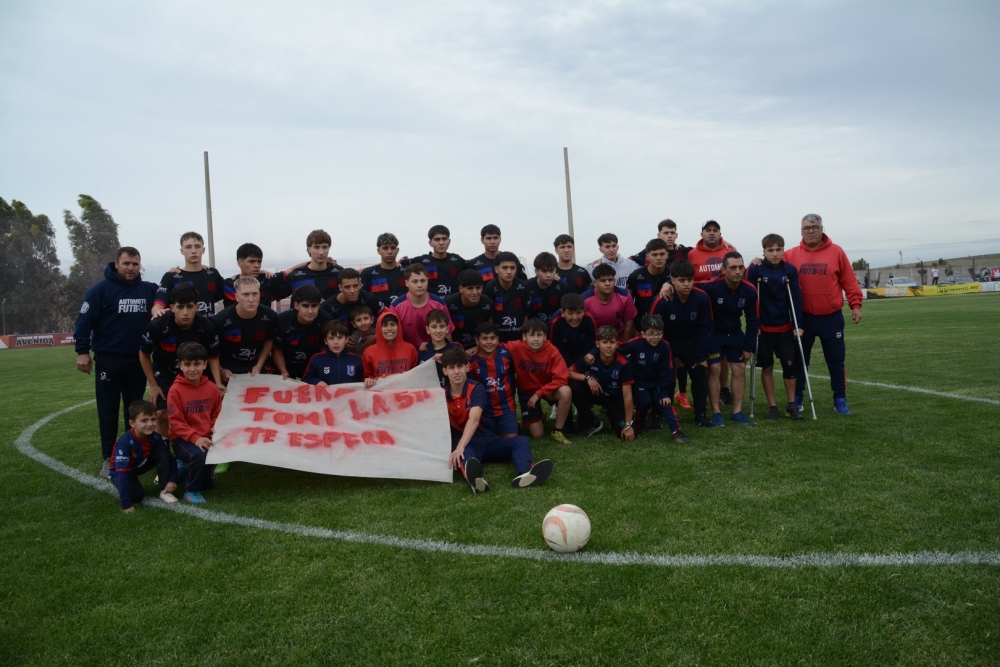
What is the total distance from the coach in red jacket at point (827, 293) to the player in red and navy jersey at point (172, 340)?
239 inches

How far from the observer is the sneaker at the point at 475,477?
16.2 ft

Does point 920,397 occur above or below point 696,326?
below

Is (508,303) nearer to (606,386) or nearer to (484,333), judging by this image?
(484,333)

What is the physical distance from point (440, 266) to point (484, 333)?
5.88 feet

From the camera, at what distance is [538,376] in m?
6.77

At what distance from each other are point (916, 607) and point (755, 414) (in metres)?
4.74

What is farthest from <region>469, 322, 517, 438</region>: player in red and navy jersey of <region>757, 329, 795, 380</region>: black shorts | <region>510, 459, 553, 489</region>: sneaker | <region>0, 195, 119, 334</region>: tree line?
<region>0, 195, 119, 334</region>: tree line

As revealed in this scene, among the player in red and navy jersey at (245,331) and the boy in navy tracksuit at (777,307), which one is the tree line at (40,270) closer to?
the player in red and navy jersey at (245,331)

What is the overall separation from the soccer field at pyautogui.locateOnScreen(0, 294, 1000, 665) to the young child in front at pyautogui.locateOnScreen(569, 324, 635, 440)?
26.1 inches

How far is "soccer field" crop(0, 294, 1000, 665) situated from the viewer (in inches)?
112

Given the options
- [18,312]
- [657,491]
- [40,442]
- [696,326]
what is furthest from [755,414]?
[18,312]

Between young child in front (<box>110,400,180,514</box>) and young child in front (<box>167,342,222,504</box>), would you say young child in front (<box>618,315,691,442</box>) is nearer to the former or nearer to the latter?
young child in front (<box>167,342,222,504</box>)

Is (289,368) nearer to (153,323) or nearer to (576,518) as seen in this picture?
(153,323)

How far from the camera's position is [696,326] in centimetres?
706
